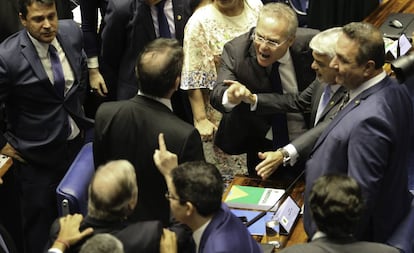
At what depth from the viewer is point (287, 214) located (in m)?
3.02

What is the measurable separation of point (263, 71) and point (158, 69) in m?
0.78

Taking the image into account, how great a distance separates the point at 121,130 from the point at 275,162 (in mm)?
705

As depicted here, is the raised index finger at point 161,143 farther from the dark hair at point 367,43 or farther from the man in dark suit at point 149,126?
the dark hair at point 367,43

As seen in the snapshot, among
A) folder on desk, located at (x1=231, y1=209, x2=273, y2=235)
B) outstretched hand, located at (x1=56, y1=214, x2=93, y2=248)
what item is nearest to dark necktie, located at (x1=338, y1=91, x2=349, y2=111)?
folder on desk, located at (x1=231, y1=209, x2=273, y2=235)

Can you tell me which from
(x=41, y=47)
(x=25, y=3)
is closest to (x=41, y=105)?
(x=41, y=47)

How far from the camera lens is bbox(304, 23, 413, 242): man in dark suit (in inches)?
106

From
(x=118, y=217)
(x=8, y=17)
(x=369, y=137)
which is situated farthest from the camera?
(x=8, y=17)

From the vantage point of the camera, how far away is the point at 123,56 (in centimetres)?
415

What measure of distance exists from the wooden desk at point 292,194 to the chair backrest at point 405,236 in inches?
14.0

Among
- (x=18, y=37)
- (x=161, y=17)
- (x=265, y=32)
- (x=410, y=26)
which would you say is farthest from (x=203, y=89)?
(x=410, y=26)

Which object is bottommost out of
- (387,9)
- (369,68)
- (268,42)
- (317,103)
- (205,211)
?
(387,9)

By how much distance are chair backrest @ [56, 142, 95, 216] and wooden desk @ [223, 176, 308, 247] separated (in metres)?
0.63

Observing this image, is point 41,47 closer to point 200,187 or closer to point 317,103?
point 317,103

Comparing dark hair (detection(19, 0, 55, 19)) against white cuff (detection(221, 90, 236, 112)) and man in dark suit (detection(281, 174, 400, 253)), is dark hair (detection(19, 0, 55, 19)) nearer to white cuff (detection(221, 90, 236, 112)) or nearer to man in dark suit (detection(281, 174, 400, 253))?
white cuff (detection(221, 90, 236, 112))
